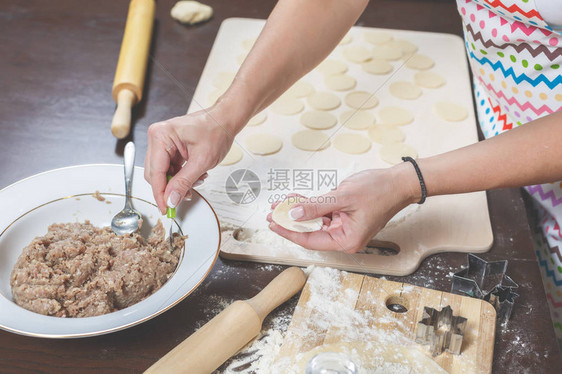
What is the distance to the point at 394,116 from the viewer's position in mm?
1583

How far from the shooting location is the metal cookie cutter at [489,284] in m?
1.04

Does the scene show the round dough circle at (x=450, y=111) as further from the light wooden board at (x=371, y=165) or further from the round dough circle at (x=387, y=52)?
the round dough circle at (x=387, y=52)

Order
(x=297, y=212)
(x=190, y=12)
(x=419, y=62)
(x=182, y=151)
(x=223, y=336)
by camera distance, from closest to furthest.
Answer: (x=223, y=336) → (x=297, y=212) → (x=182, y=151) → (x=419, y=62) → (x=190, y=12)

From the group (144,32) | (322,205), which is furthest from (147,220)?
(144,32)

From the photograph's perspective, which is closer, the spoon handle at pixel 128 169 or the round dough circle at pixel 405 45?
the spoon handle at pixel 128 169

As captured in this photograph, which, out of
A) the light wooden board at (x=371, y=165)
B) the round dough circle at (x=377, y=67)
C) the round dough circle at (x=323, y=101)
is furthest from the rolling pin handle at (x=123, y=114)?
the round dough circle at (x=377, y=67)

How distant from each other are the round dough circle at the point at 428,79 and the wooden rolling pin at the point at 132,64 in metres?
0.83

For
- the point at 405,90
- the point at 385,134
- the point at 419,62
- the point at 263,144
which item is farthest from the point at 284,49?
the point at 419,62

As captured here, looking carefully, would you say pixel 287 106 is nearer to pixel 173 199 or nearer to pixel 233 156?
pixel 233 156

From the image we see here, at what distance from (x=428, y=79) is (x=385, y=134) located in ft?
1.04

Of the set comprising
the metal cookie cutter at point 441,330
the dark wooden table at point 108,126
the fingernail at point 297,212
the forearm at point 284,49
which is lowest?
the dark wooden table at point 108,126

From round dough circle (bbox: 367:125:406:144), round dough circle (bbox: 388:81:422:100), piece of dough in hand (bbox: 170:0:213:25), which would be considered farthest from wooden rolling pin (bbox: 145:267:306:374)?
piece of dough in hand (bbox: 170:0:213:25)

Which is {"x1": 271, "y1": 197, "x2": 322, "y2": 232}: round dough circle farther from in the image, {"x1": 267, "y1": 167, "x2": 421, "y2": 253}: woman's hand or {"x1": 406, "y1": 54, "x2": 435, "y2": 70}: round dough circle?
{"x1": 406, "y1": 54, "x2": 435, "y2": 70}: round dough circle

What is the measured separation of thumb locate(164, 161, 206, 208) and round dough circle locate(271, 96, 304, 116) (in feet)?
1.64
